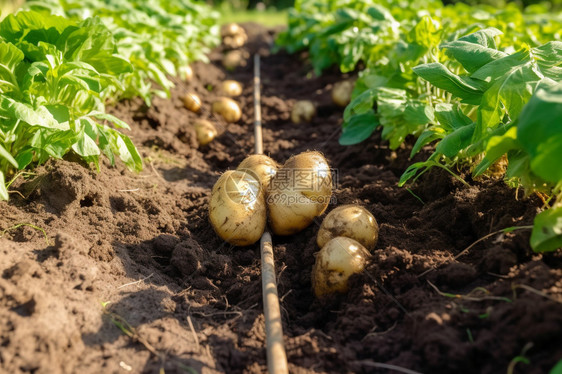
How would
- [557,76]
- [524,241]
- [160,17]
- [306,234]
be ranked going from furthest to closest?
1. [160,17]
2. [306,234]
3. [557,76]
4. [524,241]

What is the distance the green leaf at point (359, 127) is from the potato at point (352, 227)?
1343mm

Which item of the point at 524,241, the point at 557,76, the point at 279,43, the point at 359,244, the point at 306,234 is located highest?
the point at 557,76

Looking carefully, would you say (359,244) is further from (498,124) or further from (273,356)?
(498,124)

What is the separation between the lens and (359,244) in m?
2.68

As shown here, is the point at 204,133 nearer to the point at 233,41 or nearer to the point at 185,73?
the point at 185,73

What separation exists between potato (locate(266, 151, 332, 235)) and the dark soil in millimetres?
147

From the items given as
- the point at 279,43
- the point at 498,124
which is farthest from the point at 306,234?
the point at 279,43

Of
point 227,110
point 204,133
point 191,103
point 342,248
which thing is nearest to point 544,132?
point 342,248

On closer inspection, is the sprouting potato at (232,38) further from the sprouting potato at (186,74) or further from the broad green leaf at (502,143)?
the broad green leaf at (502,143)

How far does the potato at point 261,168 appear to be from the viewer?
3227mm

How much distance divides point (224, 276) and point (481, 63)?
183 cm

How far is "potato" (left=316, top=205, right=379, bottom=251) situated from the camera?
2775 millimetres

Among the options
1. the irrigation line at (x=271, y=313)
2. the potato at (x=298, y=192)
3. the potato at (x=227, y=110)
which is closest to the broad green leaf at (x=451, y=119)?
the potato at (x=298, y=192)

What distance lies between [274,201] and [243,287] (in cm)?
61
